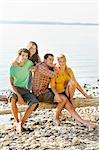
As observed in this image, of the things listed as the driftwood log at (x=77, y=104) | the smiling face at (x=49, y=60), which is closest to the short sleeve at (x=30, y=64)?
the smiling face at (x=49, y=60)

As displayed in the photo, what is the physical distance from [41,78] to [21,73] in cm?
15

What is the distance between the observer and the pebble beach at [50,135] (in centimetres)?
273

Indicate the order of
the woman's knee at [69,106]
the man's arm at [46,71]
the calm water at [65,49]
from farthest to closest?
1. the calm water at [65,49]
2. the woman's knee at [69,106]
3. the man's arm at [46,71]

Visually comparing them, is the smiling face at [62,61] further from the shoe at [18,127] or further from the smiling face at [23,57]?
the shoe at [18,127]

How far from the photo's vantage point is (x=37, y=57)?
2.86 m

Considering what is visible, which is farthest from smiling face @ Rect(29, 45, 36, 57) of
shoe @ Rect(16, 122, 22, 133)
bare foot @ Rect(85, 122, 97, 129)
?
bare foot @ Rect(85, 122, 97, 129)

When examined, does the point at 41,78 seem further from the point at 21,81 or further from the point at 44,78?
the point at 21,81

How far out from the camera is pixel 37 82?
2.89 metres

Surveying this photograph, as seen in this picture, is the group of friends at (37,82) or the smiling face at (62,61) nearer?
the group of friends at (37,82)

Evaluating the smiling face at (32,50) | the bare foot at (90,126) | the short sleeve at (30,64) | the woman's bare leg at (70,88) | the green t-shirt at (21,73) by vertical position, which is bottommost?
the bare foot at (90,126)

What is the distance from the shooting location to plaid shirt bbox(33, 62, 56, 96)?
286 centimetres

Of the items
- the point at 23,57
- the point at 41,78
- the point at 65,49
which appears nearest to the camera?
the point at 23,57

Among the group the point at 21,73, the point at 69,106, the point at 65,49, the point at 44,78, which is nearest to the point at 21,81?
the point at 21,73

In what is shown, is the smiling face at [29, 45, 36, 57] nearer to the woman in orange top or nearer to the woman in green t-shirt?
the woman in green t-shirt
